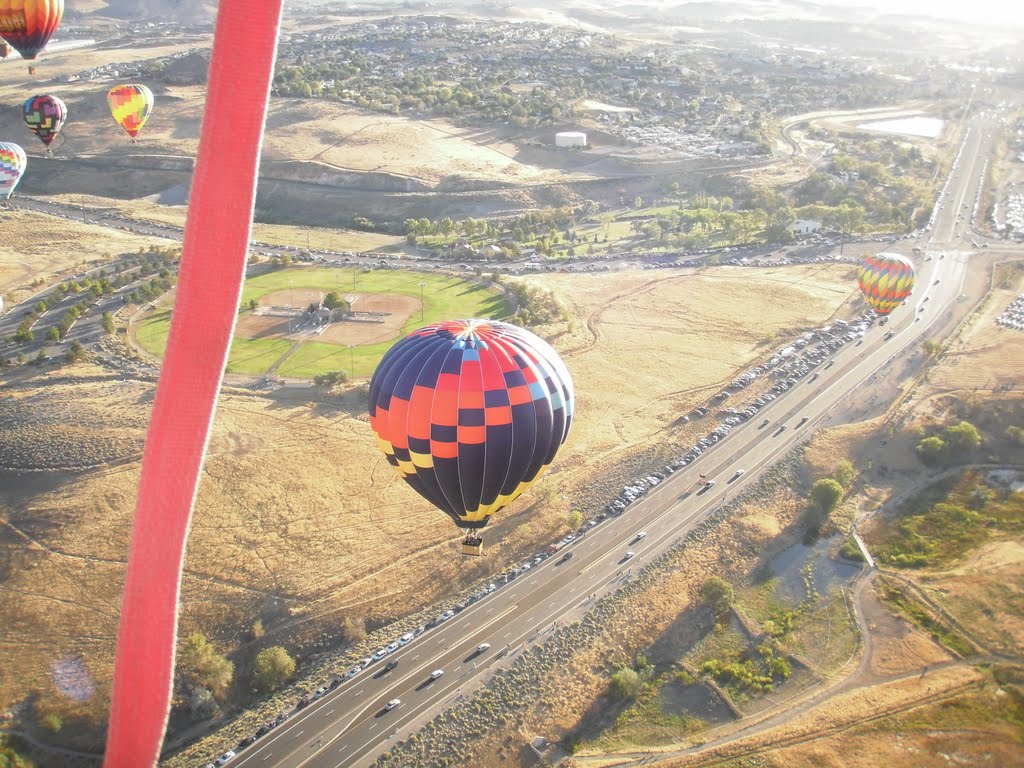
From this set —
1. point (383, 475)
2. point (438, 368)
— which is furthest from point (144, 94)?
point (438, 368)

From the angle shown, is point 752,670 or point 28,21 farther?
point 28,21

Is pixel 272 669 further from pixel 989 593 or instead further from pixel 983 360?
pixel 983 360

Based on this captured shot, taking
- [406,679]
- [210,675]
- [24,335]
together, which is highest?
[406,679]

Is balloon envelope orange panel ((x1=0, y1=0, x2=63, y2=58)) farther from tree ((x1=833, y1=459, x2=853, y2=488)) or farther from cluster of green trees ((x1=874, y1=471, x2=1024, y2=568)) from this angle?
cluster of green trees ((x1=874, y1=471, x2=1024, y2=568))

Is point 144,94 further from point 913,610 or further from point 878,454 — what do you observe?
point 913,610

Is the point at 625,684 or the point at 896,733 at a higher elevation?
the point at 896,733

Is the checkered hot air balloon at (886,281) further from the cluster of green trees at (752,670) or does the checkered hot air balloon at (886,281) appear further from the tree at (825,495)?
the cluster of green trees at (752,670)

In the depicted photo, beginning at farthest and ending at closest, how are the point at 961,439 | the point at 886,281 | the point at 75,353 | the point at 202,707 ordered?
1. the point at 886,281
2. the point at 75,353
3. the point at 961,439
4. the point at 202,707

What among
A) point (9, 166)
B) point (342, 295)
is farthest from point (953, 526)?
point (9, 166)
